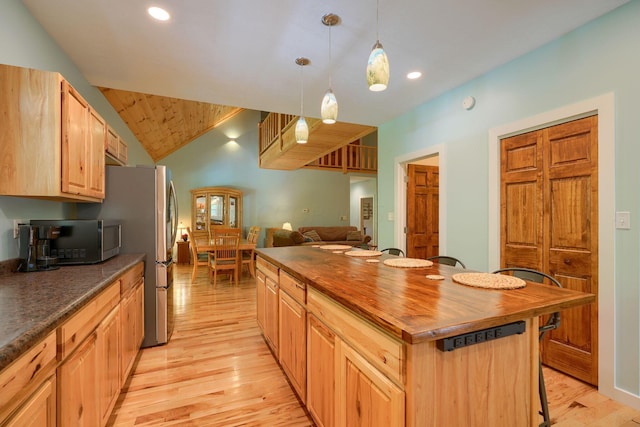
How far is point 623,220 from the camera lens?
1.83 meters

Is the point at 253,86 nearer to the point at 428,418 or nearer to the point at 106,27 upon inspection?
the point at 106,27

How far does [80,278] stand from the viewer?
5.16 feet

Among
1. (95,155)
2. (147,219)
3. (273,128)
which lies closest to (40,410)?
(95,155)

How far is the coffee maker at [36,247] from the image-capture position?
171 centimetres

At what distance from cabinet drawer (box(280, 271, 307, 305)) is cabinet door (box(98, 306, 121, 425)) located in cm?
101

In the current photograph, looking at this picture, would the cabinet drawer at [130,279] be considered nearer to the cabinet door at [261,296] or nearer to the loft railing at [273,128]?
the cabinet door at [261,296]

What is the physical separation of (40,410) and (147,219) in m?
1.92

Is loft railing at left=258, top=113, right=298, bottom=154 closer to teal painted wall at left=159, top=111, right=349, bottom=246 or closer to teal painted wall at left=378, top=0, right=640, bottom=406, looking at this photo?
teal painted wall at left=159, top=111, right=349, bottom=246

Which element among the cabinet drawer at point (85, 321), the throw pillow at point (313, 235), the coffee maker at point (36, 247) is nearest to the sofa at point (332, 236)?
the throw pillow at point (313, 235)

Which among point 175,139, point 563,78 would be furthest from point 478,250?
point 175,139

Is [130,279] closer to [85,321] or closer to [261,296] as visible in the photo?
[85,321]

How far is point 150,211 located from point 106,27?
55.5 inches

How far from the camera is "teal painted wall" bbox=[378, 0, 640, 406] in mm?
1807

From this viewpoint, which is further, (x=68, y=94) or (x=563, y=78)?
(x=563, y=78)
